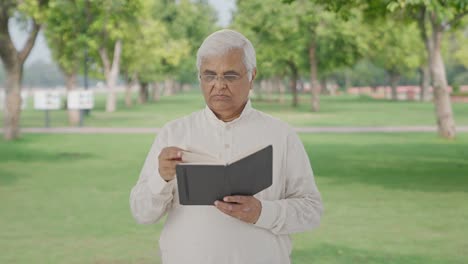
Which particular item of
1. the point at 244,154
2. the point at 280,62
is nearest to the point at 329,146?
the point at 244,154

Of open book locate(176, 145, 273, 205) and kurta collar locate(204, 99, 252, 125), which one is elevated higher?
kurta collar locate(204, 99, 252, 125)

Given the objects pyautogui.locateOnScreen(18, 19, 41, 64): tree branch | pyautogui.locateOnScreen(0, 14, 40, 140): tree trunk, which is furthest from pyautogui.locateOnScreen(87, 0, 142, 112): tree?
pyautogui.locateOnScreen(0, 14, 40, 140): tree trunk

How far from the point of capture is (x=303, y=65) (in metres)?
52.5

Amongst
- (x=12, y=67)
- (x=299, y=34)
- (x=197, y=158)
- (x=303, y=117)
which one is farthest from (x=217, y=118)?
(x=299, y=34)

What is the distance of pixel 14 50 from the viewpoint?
25516mm

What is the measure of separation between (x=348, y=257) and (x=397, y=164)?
9844mm

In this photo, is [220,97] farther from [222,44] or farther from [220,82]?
[222,44]

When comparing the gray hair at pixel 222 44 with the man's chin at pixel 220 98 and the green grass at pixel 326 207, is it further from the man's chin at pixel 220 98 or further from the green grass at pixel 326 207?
the green grass at pixel 326 207

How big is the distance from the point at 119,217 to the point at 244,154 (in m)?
8.20

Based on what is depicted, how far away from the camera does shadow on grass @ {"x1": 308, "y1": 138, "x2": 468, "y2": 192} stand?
1498cm

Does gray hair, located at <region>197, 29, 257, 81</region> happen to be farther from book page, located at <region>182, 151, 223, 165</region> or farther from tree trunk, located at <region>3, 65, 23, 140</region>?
tree trunk, located at <region>3, 65, 23, 140</region>

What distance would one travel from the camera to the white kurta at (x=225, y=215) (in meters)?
3.56

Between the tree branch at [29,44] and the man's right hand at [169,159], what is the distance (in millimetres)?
23460

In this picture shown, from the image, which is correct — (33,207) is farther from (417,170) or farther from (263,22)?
(263,22)
